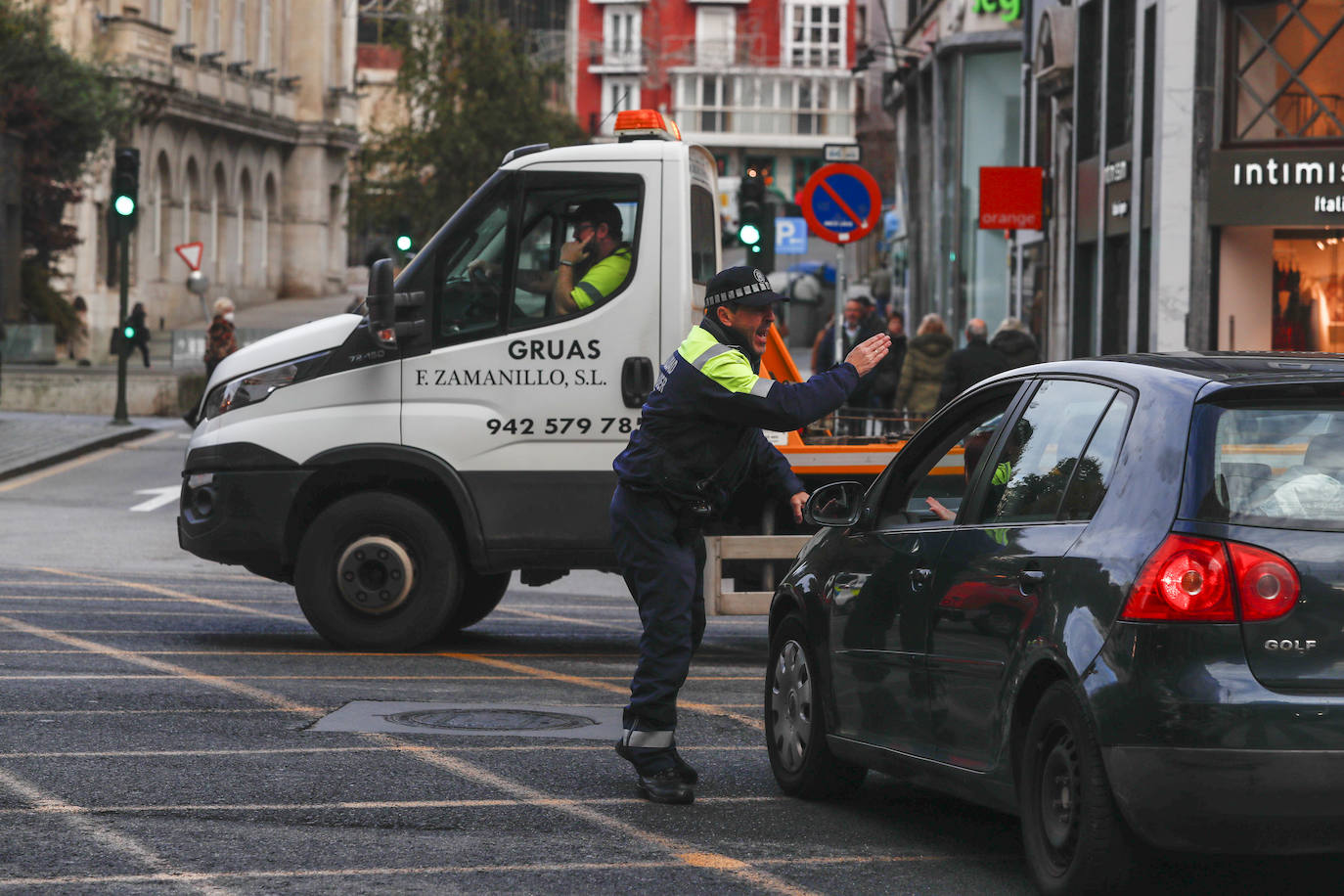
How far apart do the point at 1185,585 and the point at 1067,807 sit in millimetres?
703

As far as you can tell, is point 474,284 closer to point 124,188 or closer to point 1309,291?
point 1309,291

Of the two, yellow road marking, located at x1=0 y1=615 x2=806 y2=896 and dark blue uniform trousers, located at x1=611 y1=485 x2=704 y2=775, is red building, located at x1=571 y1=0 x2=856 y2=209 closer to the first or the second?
yellow road marking, located at x1=0 y1=615 x2=806 y2=896

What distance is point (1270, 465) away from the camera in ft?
17.3

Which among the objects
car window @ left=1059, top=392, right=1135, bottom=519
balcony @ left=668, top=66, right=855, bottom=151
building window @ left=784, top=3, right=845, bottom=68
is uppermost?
building window @ left=784, top=3, right=845, bottom=68

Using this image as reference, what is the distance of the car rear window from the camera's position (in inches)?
204

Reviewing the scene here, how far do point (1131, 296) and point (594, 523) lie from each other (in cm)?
1414

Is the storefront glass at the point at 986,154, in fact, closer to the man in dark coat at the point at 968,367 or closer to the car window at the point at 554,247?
the man in dark coat at the point at 968,367

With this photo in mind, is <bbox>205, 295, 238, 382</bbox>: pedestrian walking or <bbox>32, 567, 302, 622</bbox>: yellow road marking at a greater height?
<bbox>205, 295, 238, 382</bbox>: pedestrian walking

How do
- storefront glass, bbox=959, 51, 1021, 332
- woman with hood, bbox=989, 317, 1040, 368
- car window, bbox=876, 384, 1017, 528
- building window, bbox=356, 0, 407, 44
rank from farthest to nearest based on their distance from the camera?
building window, bbox=356, 0, 407, 44, storefront glass, bbox=959, 51, 1021, 332, woman with hood, bbox=989, 317, 1040, 368, car window, bbox=876, 384, 1017, 528

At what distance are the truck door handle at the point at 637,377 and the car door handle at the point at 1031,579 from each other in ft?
16.9

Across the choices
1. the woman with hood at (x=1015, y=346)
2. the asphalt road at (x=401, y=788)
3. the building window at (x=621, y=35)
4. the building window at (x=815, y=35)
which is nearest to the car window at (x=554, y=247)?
the asphalt road at (x=401, y=788)

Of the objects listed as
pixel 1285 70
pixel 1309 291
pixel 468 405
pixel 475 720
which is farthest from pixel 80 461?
pixel 475 720

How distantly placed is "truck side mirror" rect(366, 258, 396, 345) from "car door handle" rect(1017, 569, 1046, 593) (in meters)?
5.22

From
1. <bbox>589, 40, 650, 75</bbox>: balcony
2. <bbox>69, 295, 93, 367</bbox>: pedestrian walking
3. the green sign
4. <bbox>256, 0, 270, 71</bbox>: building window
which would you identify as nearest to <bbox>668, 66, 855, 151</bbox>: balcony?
<bbox>589, 40, 650, 75</bbox>: balcony
